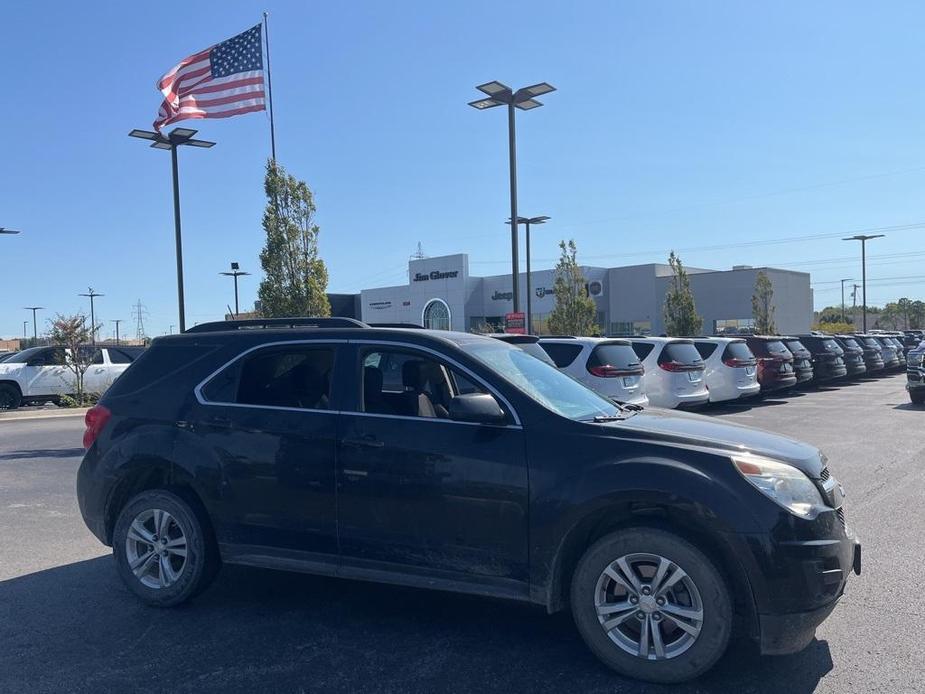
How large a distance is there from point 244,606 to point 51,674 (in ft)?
4.18

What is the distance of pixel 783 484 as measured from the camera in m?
4.01

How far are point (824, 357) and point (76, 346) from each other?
2140 centimetres

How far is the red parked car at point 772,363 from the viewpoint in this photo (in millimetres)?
19641

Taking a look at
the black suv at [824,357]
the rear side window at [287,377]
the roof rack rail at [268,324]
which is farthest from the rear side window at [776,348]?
the rear side window at [287,377]

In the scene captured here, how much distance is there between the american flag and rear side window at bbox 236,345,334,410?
557 inches

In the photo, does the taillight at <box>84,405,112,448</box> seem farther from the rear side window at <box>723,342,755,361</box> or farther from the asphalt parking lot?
the rear side window at <box>723,342,755,361</box>

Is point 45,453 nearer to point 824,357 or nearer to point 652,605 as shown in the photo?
point 652,605

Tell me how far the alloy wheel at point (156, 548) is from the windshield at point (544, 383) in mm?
2357

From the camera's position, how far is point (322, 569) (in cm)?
477

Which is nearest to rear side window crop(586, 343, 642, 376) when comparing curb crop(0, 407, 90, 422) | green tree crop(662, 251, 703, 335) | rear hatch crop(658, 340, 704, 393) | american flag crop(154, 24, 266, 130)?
rear hatch crop(658, 340, 704, 393)

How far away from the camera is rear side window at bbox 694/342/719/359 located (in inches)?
694

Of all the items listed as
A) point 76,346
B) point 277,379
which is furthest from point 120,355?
point 277,379

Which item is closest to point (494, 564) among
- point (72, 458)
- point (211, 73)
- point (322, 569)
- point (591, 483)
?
point (591, 483)

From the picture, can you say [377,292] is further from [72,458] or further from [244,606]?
[244,606]
